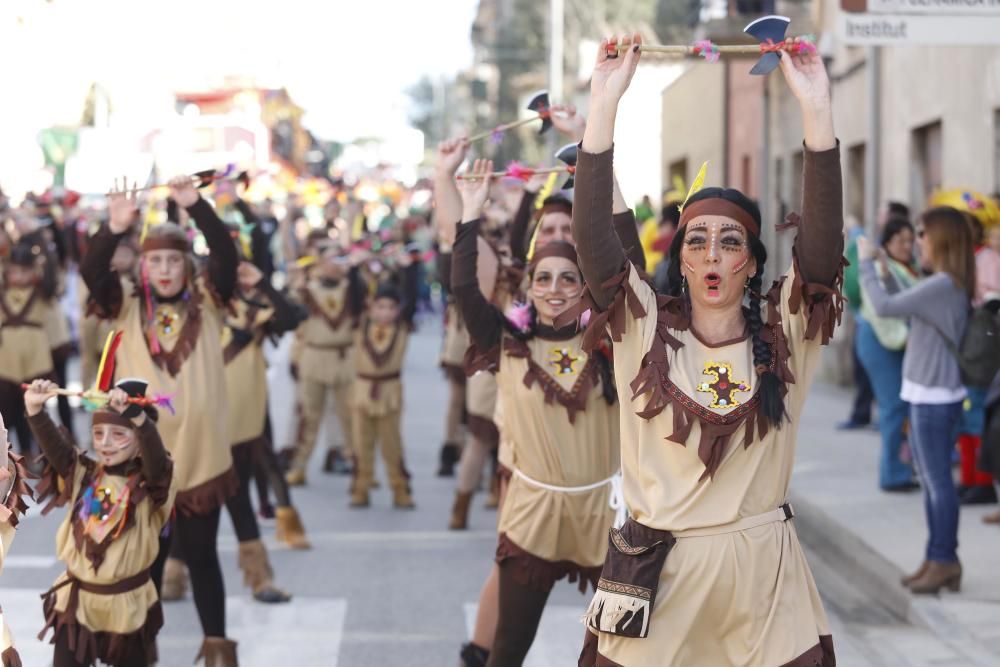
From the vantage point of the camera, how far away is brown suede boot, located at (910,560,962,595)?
764cm

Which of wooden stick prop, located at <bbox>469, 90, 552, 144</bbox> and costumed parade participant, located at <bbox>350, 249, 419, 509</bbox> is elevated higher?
wooden stick prop, located at <bbox>469, 90, 552, 144</bbox>

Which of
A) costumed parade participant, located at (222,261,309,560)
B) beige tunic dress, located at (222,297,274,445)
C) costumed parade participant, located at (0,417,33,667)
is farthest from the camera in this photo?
beige tunic dress, located at (222,297,274,445)

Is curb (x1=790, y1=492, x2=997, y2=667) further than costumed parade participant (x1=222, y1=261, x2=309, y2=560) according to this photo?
No

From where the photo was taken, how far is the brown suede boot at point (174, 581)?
26.6 ft

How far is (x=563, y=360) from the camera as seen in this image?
5.65 meters

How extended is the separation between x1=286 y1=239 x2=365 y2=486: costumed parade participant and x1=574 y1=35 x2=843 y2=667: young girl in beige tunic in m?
8.36

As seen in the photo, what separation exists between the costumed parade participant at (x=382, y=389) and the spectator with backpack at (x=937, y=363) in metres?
4.24

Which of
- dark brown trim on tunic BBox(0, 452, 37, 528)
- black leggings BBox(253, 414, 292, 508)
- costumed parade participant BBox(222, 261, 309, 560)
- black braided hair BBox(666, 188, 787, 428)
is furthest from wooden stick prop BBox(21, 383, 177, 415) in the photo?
black leggings BBox(253, 414, 292, 508)

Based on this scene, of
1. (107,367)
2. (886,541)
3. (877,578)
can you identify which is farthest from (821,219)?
(886,541)

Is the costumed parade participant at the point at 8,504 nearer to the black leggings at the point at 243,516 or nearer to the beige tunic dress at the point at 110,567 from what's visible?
the beige tunic dress at the point at 110,567

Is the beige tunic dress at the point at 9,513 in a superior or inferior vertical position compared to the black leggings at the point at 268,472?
superior

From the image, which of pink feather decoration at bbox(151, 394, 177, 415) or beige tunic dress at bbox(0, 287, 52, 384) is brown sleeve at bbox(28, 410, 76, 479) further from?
beige tunic dress at bbox(0, 287, 52, 384)

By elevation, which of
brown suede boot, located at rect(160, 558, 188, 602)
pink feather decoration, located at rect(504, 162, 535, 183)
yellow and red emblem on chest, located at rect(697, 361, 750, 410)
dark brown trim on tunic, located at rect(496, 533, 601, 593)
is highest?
pink feather decoration, located at rect(504, 162, 535, 183)

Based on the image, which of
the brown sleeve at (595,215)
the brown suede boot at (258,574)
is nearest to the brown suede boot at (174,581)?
the brown suede boot at (258,574)
